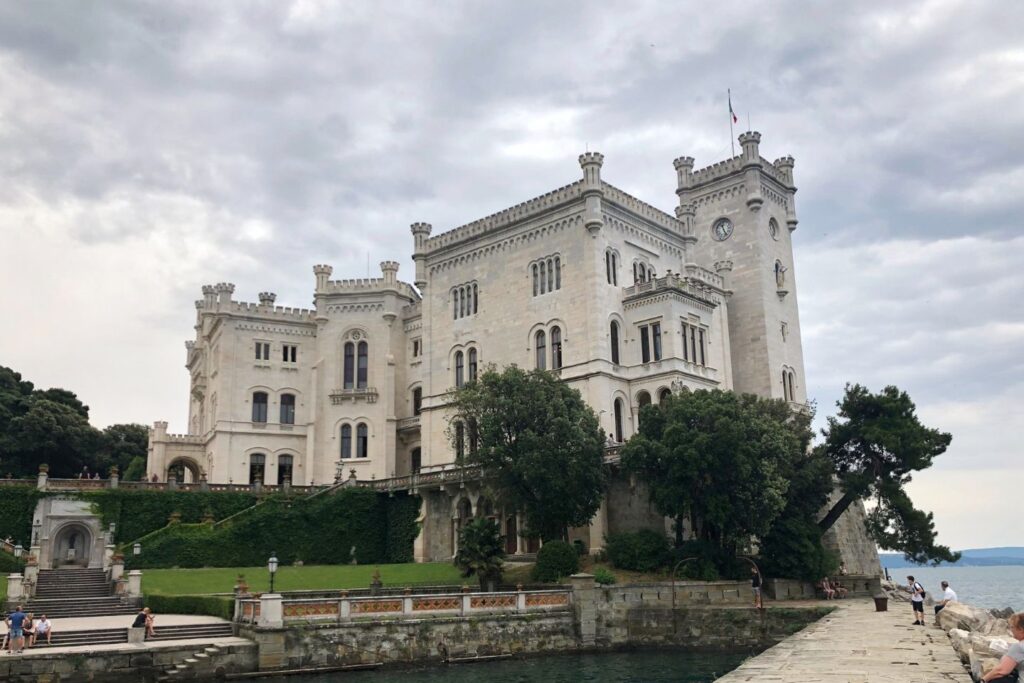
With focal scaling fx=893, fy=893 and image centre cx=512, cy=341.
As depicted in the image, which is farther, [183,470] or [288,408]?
[183,470]

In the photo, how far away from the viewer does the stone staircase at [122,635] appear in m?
26.6

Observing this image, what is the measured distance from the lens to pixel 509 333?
51.6m

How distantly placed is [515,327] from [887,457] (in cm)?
2100

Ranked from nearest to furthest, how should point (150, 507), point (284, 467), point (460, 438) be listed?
point (460, 438)
point (150, 507)
point (284, 467)

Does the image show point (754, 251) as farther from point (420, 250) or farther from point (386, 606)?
point (386, 606)

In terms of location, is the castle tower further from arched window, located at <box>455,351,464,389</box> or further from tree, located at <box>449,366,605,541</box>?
tree, located at <box>449,366,605,541</box>

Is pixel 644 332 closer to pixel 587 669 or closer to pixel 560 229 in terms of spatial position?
pixel 560 229

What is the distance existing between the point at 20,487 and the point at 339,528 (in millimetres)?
16020

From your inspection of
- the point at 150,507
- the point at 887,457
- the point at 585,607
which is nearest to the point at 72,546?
the point at 150,507

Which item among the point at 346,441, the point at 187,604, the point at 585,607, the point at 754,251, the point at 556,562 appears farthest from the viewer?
the point at 346,441

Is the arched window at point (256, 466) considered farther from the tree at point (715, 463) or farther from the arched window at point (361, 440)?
the tree at point (715, 463)

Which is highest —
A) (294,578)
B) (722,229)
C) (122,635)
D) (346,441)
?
(722,229)

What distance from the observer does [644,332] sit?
47562mm

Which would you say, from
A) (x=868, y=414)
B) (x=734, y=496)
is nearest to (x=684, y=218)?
(x=868, y=414)
